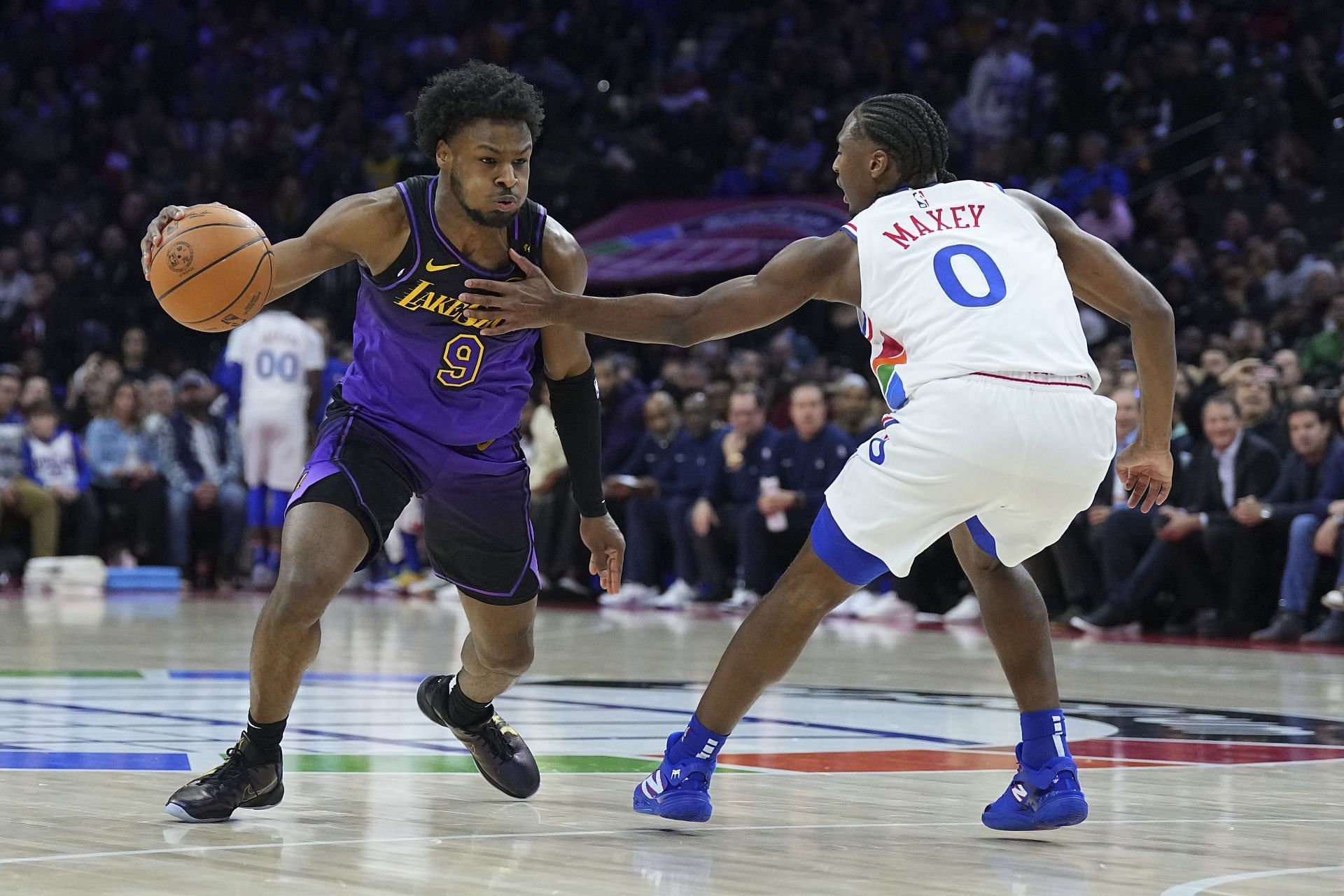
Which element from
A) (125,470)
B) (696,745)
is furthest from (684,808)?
(125,470)

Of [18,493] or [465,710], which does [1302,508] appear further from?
[18,493]

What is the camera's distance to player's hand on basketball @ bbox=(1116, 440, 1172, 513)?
4332 mm

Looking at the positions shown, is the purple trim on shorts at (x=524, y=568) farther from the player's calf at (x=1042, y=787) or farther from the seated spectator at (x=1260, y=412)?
the seated spectator at (x=1260, y=412)

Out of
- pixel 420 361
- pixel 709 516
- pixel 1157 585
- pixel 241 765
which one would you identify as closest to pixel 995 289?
pixel 420 361

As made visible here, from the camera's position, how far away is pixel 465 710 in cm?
502

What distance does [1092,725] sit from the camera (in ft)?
21.6

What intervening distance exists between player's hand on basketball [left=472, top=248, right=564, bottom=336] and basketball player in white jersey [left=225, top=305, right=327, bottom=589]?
1036cm

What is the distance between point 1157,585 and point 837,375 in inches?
144

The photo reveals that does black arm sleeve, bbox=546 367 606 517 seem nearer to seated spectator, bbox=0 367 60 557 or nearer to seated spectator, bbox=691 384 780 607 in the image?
seated spectator, bbox=691 384 780 607

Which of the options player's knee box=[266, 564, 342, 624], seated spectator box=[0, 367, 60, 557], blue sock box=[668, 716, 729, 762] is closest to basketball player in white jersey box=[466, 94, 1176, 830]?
blue sock box=[668, 716, 729, 762]

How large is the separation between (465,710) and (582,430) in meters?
0.81

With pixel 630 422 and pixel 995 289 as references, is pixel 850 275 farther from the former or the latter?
pixel 630 422

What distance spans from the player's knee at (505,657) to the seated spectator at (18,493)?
10.7 metres

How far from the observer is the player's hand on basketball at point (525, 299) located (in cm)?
424
